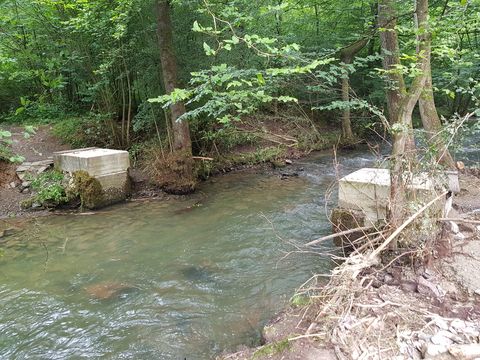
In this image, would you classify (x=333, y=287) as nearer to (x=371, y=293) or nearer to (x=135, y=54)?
(x=371, y=293)

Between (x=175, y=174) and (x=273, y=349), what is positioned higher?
(x=175, y=174)

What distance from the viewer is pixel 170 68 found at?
9.39m

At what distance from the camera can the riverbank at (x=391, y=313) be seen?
2865 millimetres

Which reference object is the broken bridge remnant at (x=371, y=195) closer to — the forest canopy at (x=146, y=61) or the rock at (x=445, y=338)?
the rock at (x=445, y=338)

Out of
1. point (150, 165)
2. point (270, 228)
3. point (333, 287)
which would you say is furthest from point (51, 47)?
point (333, 287)

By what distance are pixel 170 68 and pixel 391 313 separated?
26.1 feet

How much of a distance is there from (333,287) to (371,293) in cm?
47

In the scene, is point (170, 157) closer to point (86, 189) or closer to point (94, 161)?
point (94, 161)

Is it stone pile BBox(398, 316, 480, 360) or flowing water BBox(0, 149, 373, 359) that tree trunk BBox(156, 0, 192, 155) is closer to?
flowing water BBox(0, 149, 373, 359)

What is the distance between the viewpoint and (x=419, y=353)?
2.82 meters

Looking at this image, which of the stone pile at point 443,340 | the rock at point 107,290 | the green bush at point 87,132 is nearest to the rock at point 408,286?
the stone pile at point 443,340

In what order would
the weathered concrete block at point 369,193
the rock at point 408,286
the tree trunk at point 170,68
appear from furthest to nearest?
the tree trunk at point 170,68 < the weathered concrete block at point 369,193 < the rock at point 408,286

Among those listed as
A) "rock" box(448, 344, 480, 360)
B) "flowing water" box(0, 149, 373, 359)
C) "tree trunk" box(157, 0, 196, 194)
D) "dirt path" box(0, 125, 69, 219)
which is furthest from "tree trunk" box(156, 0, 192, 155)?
"rock" box(448, 344, 480, 360)

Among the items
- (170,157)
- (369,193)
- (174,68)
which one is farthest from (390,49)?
(170,157)
